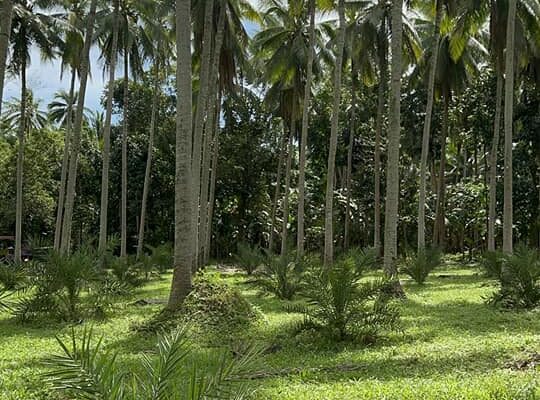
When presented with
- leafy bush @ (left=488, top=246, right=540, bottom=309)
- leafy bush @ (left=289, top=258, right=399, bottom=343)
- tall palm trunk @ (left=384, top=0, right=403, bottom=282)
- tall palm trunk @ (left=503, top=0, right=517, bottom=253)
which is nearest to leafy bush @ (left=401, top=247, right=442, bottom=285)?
tall palm trunk @ (left=503, top=0, right=517, bottom=253)

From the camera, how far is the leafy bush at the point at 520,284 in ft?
35.9

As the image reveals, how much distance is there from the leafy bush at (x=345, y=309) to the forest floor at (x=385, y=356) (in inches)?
8.0

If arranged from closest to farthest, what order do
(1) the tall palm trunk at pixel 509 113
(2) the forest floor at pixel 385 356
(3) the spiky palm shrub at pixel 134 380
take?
(3) the spiky palm shrub at pixel 134 380, (2) the forest floor at pixel 385 356, (1) the tall palm trunk at pixel 509 113

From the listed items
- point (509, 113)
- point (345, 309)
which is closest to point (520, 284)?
point (345, 309)

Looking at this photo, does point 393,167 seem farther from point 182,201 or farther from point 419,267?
point 182,201

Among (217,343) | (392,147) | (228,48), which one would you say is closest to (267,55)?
(228,48)

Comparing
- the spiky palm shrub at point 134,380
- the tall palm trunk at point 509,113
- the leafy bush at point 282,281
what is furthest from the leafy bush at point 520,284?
the spiky palm shrub at point 134,380

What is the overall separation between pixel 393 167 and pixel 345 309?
600cm

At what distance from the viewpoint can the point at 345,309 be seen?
26.8ft

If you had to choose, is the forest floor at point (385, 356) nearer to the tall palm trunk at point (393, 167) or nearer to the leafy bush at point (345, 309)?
the leafy bush at point (345, 309)

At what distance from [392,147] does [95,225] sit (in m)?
27.5

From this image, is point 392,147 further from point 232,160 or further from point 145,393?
point 232,160

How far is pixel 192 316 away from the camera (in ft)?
30.5

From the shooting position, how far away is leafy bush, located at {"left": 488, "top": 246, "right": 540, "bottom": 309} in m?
10.9
